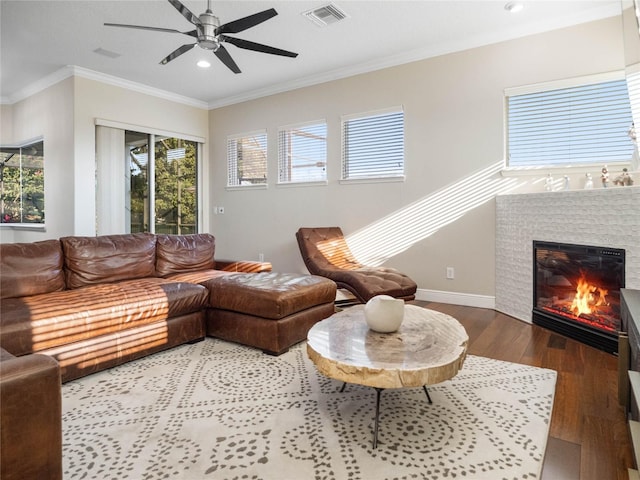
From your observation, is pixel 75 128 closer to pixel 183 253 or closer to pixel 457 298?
pixel 183 253

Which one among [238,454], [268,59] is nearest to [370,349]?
[238,454]

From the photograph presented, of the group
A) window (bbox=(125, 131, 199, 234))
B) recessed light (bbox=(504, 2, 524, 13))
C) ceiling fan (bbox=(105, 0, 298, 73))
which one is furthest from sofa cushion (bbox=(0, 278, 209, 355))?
recessed light (bbox=(504, 2, 524, 13))

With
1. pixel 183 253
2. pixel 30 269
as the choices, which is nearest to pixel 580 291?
pixel 183 253

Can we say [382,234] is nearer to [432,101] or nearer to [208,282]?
[432,101]

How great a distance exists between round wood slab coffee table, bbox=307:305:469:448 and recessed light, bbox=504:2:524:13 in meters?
3.03

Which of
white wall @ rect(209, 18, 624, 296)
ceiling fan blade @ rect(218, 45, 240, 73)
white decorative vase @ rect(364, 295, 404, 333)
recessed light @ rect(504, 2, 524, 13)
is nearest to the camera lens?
white decorative vase @ rect(364, 295, 404, 333)

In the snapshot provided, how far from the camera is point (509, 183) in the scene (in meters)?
3.98

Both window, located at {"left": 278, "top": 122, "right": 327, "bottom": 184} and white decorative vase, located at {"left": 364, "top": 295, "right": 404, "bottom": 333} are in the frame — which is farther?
window, located at {"left": 278, "top": 122, "right": 327, "bottom": 184}

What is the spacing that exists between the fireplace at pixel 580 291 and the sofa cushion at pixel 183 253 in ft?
10.8

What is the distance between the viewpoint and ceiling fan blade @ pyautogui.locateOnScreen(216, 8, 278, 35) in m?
2.71

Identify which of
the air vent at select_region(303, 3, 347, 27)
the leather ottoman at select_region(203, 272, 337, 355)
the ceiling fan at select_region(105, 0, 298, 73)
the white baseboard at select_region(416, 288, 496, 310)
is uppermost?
the air vent at select_region(303, 3, 347, 27)

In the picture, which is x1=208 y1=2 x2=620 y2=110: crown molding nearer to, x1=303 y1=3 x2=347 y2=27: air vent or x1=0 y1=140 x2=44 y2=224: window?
x1=303 y1=3 x2=347 y2=27: air vent

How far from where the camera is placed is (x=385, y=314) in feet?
6.30

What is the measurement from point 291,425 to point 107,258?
2.30 metres
